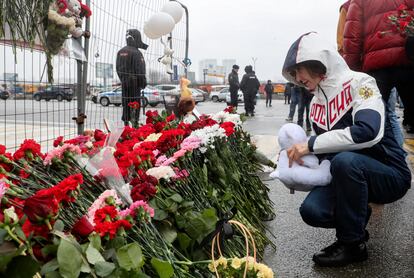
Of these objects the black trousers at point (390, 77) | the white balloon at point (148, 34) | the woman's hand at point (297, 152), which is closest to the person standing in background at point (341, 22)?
the black trousers at point (390, 77)

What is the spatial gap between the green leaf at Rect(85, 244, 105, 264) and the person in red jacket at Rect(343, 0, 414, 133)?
303 cm

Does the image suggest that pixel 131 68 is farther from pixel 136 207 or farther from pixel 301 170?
pixel 136 207

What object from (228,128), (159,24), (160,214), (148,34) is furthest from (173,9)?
(160,214)

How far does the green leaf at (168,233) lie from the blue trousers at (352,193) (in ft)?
3.12

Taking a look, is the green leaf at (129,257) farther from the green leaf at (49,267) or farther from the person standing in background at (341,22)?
the person standing in background at (341,22)

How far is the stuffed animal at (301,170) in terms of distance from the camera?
7.82ft

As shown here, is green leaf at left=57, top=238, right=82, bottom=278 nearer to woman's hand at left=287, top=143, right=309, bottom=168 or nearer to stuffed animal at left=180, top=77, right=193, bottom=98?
woman's hand at left=287, top=143, right=309, bottom=168

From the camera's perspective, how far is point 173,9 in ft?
17.7

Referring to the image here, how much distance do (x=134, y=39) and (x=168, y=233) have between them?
A: 2819 mm

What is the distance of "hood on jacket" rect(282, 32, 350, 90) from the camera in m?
2.37

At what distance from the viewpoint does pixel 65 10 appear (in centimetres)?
278

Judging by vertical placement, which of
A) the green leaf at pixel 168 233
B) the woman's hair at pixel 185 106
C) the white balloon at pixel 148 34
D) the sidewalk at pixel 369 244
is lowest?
the sidewalk at pixel 369 244

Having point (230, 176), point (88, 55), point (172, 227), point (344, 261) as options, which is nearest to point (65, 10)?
point (88, 55)

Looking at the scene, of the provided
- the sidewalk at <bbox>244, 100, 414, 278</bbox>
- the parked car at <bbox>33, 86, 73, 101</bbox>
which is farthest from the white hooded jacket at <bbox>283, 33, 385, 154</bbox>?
the parked car at <bbox>33, 86, 73, 101</bbox>
